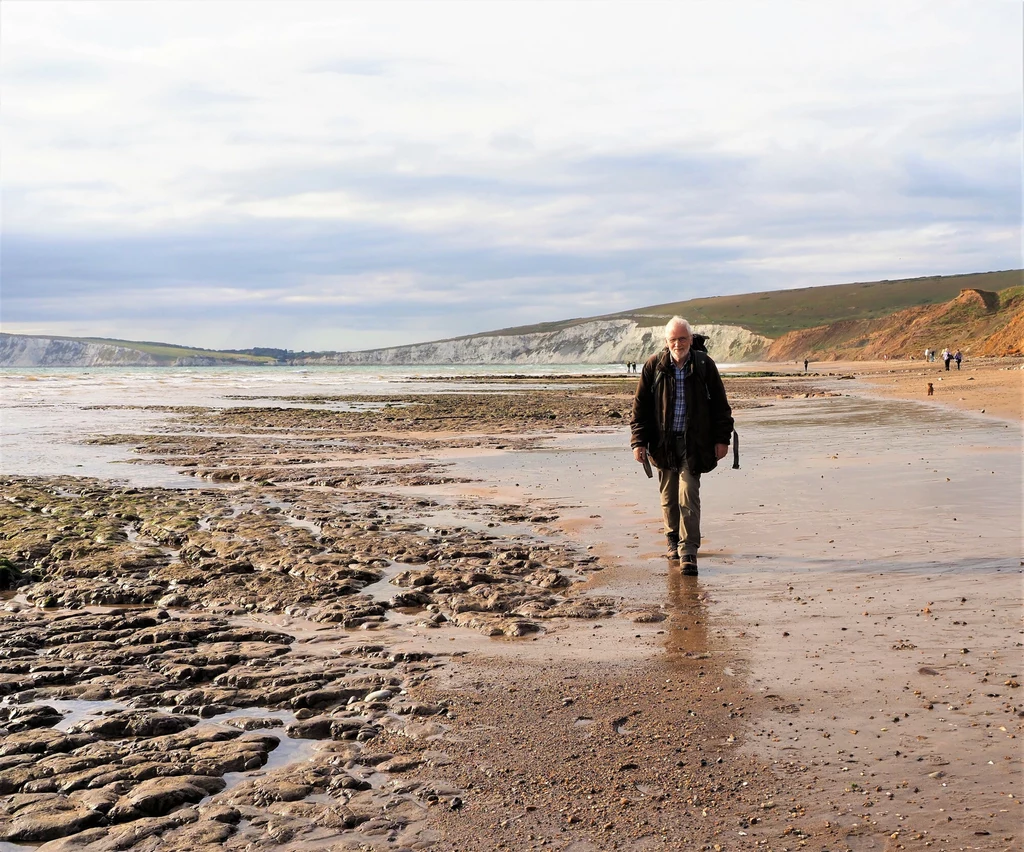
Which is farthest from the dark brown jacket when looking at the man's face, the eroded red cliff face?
the eroded red cliff face

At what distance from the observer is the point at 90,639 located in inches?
268

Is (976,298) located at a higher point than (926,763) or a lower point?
higher

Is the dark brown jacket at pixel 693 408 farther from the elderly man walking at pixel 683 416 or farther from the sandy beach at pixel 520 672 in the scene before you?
the sandy beach at pixel 520 672

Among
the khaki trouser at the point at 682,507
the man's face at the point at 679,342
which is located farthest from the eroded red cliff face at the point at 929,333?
the man's face at the point at 679,342

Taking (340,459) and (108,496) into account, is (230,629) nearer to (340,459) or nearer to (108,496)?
(108,496)

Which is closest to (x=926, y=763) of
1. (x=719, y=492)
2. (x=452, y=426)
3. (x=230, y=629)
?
(x=230, y=629)

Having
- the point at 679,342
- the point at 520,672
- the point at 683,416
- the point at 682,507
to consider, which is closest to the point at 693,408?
the point at 683,416

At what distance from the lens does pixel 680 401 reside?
9.03 meters

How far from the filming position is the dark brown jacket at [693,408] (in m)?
8.94

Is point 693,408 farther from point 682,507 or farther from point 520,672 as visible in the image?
point 520,672

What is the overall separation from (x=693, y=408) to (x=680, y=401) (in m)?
0.15

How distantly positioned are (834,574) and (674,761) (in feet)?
14.1

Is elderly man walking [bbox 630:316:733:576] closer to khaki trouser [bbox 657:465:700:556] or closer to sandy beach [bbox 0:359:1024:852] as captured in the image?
khaki trouser [bbox 657:465:700:556]

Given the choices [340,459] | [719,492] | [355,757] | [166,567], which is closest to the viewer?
[355,757]
